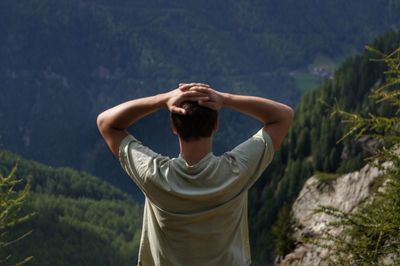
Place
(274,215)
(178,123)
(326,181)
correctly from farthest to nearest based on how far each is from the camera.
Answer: (274,215)
(326,181)
(178,123)

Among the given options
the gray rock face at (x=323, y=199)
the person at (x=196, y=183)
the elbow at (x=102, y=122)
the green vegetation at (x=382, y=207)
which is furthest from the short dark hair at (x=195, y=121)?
the gray rock face at (x=323, y=199)

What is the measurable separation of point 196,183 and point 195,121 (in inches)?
22.8

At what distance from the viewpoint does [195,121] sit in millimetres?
7941

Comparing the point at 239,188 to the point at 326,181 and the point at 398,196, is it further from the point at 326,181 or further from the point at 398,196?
the point at 326,181

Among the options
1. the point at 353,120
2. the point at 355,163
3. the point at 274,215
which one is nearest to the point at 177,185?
the point at 353,120

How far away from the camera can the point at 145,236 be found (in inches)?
337

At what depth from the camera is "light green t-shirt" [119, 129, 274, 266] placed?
812 centimetres

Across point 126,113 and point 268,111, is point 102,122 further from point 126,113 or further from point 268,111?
point 268,111

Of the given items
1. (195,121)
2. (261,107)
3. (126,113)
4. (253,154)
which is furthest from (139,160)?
(261,107)

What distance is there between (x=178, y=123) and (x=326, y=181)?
10976 centimetres

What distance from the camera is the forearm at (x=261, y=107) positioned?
855 cm

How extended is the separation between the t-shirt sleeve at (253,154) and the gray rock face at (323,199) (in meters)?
66.3

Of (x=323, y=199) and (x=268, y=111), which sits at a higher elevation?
(x=268, y=111)

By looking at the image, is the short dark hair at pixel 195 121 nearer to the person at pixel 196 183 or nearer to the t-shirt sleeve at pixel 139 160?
the person at pixel 196 183
